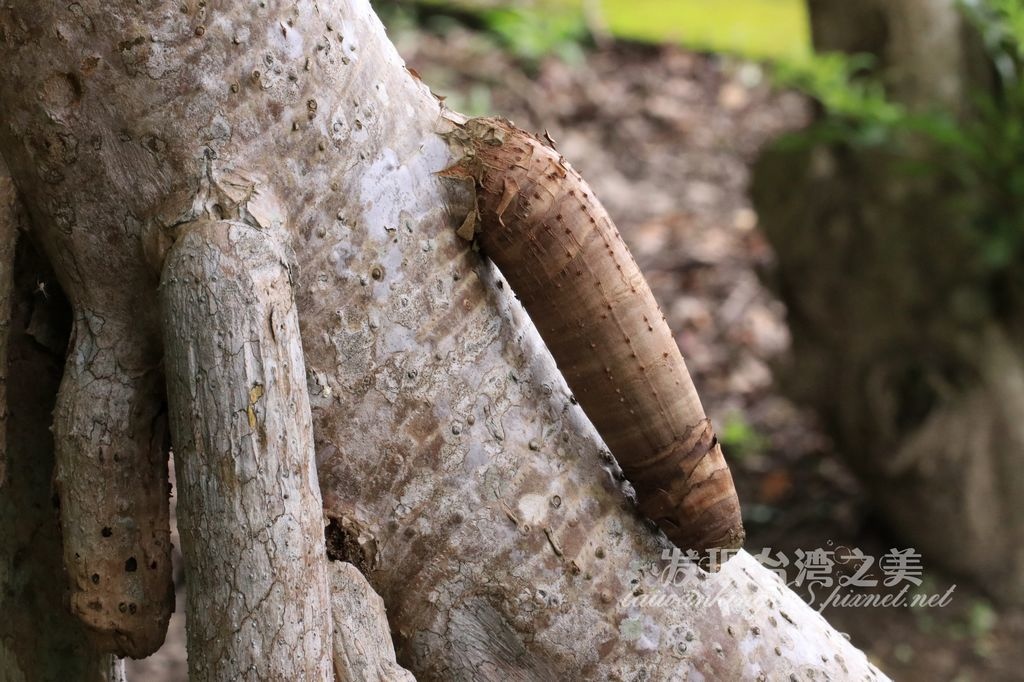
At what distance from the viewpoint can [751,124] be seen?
6.18m

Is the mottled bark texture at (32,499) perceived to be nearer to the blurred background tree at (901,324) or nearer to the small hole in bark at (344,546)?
the small hole in bark at (344,546)

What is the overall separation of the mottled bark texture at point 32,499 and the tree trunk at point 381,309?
14 centimetres

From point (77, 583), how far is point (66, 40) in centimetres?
63

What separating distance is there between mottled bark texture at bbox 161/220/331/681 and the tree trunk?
0.04m

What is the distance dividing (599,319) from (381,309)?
0.27m

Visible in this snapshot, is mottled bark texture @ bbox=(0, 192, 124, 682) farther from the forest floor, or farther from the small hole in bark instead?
the forest floor

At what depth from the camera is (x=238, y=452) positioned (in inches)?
46.8

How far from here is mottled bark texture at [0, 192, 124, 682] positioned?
1.40m

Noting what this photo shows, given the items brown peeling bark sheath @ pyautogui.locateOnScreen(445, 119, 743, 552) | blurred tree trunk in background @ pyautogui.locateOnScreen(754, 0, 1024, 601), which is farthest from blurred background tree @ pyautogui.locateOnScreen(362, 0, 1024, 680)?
brown peeling bark sheath @ pyautogui.locateOnScreen(445, 119, 743, 552)

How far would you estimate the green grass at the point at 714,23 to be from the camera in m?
6.43

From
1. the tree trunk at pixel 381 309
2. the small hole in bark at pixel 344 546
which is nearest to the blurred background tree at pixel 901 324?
the tree trunk at pixel 381 309

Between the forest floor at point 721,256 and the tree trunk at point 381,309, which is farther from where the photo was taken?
the forest floor at point 721,256

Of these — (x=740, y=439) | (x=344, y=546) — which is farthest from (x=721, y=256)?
(x=344, y=546)

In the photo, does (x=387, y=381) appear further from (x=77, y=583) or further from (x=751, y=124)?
(x=751, y=124)
